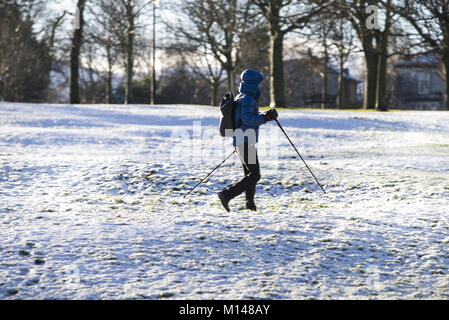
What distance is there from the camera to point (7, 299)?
4.37 meters

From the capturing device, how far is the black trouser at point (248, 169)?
7199 millimetres

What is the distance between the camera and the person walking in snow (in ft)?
22.8

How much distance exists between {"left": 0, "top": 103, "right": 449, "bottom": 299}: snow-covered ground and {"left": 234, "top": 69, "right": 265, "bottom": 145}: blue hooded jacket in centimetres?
138

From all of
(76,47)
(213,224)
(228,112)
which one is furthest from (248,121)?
(76,47)

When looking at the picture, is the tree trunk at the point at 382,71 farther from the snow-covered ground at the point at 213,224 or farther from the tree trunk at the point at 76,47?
the tree trunk at the point at 76,47

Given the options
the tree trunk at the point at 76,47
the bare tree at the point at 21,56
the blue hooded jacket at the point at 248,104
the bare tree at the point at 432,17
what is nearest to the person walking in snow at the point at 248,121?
the blue hooded jacket at the point at 248,104

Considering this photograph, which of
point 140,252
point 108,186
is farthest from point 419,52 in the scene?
point 140,252

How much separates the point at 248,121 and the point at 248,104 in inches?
9.3

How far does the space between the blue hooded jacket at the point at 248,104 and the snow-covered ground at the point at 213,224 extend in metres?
1.38

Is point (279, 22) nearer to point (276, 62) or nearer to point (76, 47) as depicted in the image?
point (276, 62)

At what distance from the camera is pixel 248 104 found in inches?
273

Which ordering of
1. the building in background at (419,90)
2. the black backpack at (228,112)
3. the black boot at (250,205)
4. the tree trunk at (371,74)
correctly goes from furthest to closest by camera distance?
1. the building in background at (419,90)
2. the tree trunk at (371,74)
3. the black boot at (250,205)
4. the black backpack at (228,112)

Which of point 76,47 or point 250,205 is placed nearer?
point 250,205
